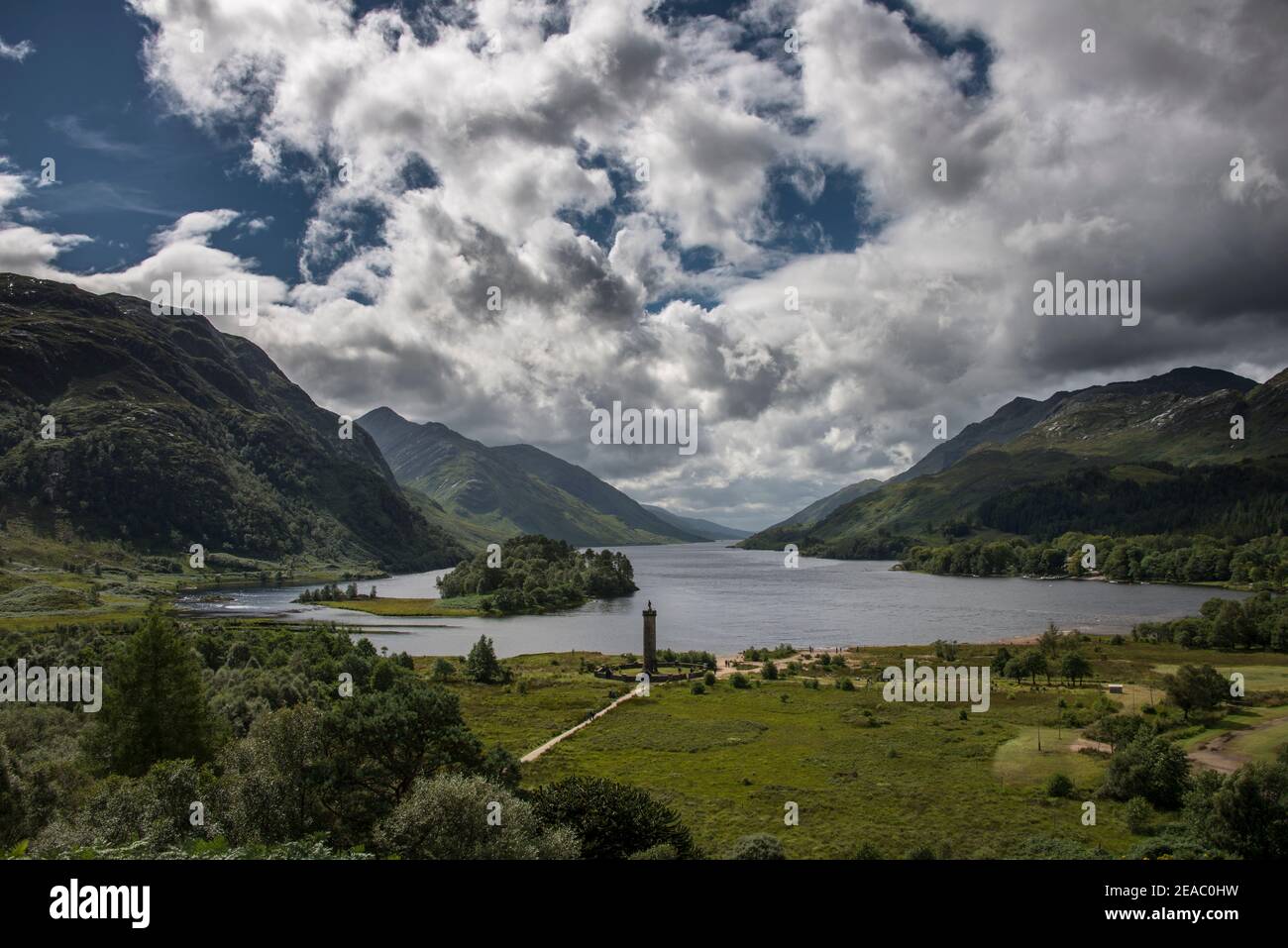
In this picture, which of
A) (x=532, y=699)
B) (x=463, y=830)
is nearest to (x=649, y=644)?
(x=532, y=699)

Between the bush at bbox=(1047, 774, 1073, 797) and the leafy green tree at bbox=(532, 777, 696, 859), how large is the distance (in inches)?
1088

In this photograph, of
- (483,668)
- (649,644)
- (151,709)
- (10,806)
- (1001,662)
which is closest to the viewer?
(10,806)

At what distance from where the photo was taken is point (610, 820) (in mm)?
33219

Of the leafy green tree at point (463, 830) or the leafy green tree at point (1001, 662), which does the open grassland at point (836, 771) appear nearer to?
the leafy green tree at point (463, 830)

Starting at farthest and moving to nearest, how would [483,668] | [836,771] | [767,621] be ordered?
[767,621]
[483,668]
[836,771]

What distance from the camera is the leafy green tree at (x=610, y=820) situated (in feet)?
106

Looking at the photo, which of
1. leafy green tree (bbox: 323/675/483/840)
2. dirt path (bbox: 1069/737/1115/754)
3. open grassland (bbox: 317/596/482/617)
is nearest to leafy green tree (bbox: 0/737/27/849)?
leafy green tree (bbox: 323/675/483/840)

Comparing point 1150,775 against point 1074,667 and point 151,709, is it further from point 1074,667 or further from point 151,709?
point 151,709

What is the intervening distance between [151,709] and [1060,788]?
184 feet

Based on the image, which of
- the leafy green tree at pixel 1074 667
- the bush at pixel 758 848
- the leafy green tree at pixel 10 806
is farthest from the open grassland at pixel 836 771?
the leafy green tree at pixel 10 806

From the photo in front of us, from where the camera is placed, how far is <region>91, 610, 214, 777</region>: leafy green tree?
43562mm

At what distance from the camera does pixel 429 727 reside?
39625 mm

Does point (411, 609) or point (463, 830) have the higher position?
point (463, 830)
